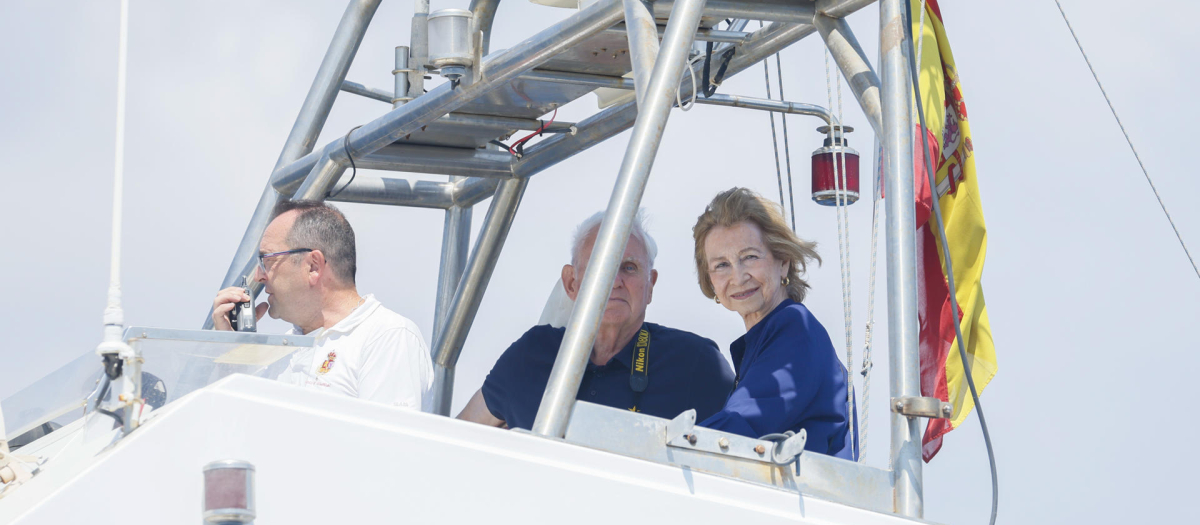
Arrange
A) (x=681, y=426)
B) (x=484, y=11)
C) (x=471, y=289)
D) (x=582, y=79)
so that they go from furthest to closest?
(x=471, y=289)
(x=484, y=11)
(x=582, y=79)
(x=681, y=426)

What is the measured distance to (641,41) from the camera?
9.27 ft

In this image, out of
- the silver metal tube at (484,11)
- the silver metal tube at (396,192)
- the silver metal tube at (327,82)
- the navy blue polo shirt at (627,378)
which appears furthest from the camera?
the silver metal tube at (396,192)

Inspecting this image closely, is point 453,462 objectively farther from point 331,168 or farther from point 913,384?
point 331,168

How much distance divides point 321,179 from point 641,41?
86.7 inches

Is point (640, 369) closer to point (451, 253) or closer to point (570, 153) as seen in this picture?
point (570, 153)

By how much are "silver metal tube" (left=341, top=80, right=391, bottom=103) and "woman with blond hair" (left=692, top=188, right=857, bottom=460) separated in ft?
7.98

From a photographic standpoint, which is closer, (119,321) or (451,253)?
(119,321)

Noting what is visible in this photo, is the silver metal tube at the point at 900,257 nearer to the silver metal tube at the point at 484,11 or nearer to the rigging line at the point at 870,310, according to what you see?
the rigging line at the point at 870,310

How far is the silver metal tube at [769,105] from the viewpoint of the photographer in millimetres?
4859

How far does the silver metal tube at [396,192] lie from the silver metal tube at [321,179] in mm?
595

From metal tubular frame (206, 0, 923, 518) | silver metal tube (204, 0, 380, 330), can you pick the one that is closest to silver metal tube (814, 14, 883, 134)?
metal tubular frame (206, 0, 923, 518)

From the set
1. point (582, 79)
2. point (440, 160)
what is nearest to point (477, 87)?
point (582, 79)

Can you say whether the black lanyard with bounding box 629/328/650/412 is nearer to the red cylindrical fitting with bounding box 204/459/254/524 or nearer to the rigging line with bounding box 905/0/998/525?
the rigging line with bounding box 905/0/998/525

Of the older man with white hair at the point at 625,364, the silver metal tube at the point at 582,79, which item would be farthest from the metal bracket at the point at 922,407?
the silver metal tube at the point at 582,79
